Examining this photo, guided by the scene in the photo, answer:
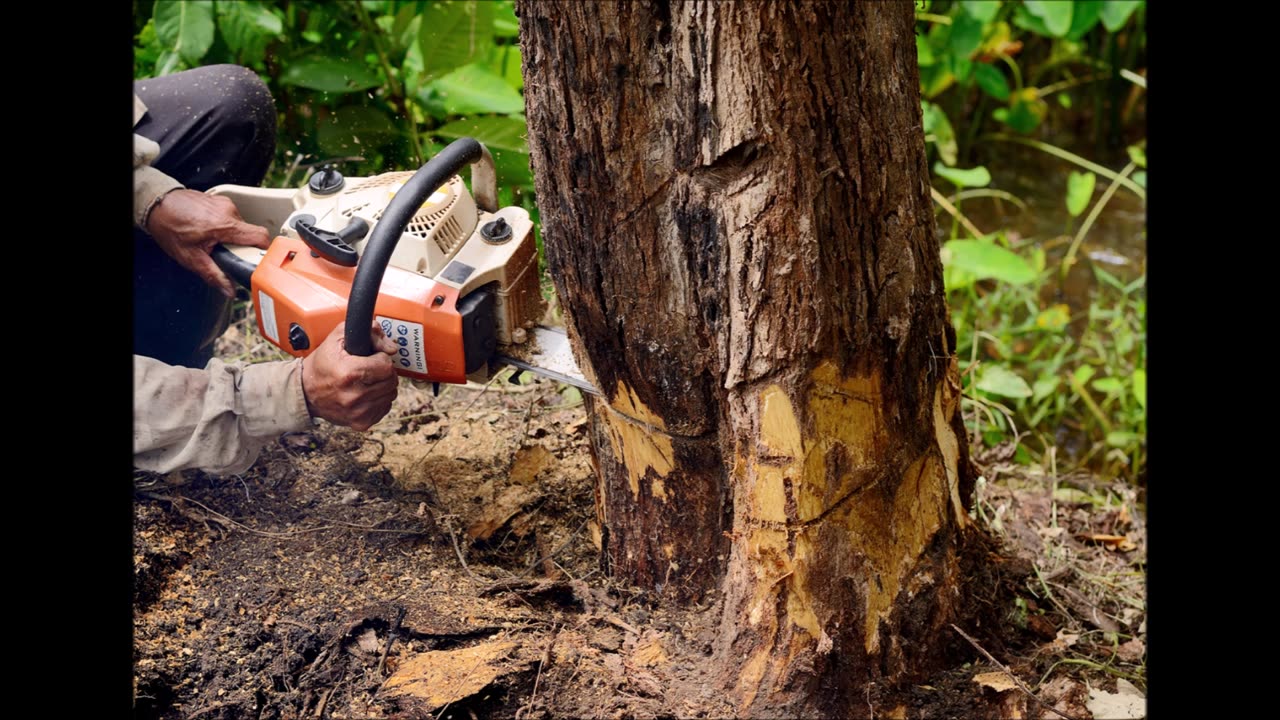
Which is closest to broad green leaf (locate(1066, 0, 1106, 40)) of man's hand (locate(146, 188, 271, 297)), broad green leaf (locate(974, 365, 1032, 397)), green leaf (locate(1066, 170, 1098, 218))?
green leaf (locate(1066, 170, 1098, 218))

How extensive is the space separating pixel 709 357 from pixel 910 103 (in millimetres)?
461

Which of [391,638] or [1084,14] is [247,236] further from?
[1084,14]

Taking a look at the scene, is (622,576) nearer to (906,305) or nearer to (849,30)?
(906,305)

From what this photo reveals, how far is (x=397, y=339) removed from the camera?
1.87 m

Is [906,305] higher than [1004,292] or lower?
higher

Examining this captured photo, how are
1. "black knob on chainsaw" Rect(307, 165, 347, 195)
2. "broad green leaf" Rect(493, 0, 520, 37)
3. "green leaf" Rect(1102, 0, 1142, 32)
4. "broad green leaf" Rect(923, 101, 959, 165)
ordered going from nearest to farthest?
"black knob on chainsaw" Rect(307, 165, 347, 195) → "broad green leaf" Rect(493, 0, 520, 37) → "green leaf" Rect(1102, 0, 1142, 32) → "broad green leaf" Rect(923, 101, 959, 165)

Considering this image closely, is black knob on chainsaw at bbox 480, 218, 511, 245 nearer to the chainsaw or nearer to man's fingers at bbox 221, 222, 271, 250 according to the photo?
the chainsaw

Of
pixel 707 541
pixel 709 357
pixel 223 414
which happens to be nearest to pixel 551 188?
pixel 709 357

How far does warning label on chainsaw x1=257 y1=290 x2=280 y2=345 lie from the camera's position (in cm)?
195

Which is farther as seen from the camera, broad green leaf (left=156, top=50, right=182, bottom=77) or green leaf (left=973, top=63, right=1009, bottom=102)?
green leaf (left=973, top=63, right=1009, bottom=102)

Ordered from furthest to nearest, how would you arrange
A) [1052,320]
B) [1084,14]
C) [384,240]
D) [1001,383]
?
1. [1052,320]
2. [1084,14]
3. [1001,383]
4. [384,240]

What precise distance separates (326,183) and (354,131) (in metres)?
0.82

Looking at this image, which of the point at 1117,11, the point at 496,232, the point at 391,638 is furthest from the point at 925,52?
the point at 391,638

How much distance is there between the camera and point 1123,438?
3172 millimetres
